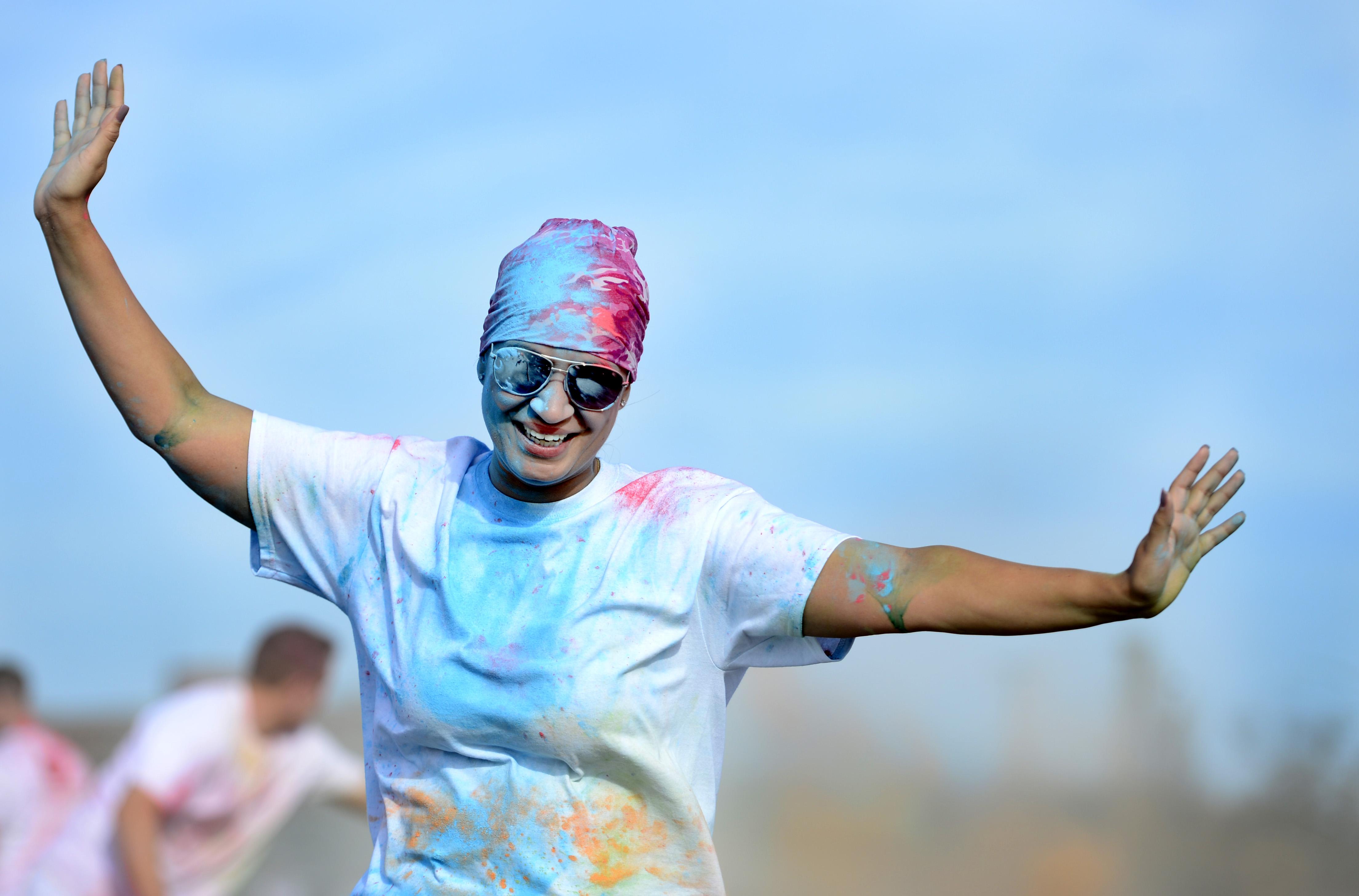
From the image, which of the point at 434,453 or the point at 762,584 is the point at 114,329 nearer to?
the point at 434,453

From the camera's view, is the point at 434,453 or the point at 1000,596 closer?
the point at 1000,596

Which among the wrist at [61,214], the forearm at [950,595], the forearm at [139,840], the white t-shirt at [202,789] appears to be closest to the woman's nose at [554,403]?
the forearm at [950,595]

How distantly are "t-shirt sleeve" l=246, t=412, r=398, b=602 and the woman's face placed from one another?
29 centimetres

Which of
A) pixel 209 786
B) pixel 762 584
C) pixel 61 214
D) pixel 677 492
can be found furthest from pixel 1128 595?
pixel 209 786

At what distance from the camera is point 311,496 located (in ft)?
8.29

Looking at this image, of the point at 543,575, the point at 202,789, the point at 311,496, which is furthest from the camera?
the point at 202,789

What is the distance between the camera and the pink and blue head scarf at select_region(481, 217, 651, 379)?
8.04ft

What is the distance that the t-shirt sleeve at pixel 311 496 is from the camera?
Result: 251 centimetres

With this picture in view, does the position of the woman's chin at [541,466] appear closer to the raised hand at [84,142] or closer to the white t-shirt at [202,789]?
the raised hand at [84,142]

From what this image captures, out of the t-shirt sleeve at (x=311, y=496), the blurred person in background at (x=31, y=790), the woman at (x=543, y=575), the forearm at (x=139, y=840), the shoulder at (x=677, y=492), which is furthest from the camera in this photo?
the blurred person in background at (x=31, y=790)

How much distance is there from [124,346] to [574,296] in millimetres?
856

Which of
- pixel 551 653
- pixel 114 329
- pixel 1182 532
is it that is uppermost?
pixel 114 329

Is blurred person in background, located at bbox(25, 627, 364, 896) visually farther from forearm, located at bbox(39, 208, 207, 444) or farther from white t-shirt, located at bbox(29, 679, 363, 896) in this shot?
forearm, located at bbox(39, 208, 207, 444)

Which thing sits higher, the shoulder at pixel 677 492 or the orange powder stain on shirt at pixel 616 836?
the shoulder at pixel 677 492
